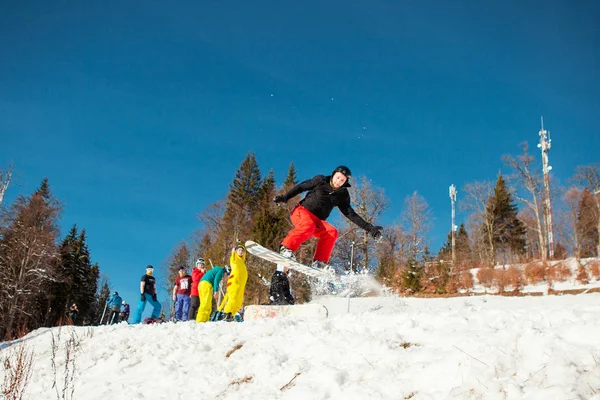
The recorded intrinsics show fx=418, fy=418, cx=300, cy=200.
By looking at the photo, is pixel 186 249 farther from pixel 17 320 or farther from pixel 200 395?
pixel 200 395

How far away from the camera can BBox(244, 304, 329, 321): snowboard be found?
6.23 metres

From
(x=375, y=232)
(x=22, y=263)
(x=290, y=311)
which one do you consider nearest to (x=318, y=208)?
(x=375, y=232)

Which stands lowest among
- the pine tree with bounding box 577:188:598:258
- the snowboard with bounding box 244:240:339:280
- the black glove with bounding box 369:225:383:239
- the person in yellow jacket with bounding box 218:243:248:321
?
the person in yellow jacket with bounding box 218:243:248:321

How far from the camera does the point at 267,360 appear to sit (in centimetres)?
394

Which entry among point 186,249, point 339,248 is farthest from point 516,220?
point 186,249

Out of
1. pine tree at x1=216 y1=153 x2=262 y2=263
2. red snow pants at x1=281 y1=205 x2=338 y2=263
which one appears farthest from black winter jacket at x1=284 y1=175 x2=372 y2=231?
pine tree at x1=216 y1=153 x2=262 y2=263

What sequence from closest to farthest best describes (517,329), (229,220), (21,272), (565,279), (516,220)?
(517,329)
(565,279)
(21,272)
(229,220)
(516,220)

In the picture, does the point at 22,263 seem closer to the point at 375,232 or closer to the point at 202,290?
the point at 202,290

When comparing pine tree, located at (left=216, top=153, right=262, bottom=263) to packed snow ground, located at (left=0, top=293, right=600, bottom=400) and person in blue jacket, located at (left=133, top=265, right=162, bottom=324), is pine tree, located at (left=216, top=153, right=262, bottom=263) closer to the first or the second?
person in blue jacket, located at (left=133, top=265, right=162, bottom=324)

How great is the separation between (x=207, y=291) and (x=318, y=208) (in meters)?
3.60

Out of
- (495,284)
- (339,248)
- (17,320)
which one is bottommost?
(17,320)

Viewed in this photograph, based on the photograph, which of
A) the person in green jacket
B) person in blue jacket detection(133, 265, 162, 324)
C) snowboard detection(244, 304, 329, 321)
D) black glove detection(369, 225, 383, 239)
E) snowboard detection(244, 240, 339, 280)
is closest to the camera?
snowboard detection(244, 304, 329, 321)

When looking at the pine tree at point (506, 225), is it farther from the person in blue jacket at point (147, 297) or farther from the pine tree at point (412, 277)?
the person in blue jacket at point (147, 297)

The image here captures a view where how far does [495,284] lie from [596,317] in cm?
1358
